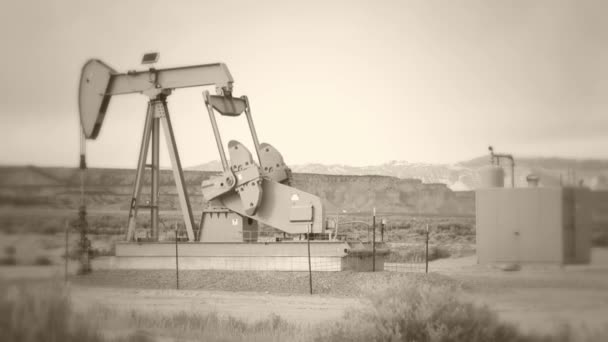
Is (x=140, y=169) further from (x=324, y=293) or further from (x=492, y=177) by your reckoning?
(x=492, y=177)

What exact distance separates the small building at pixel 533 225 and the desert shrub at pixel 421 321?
40.4 inches

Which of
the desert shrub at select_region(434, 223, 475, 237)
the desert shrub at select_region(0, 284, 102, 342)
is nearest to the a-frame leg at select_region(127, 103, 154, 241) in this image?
the desert shrub at select_region(0, 284, 102, 342)

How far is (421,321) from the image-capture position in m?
9.16

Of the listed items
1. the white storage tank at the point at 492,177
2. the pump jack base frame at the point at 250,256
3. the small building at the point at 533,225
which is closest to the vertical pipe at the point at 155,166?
the pump jack base frame at the point at 250,256

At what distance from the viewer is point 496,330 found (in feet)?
28.8

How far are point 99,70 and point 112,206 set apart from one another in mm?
34758

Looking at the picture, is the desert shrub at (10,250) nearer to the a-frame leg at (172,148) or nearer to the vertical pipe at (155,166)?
the a-frame leg at (172,148)

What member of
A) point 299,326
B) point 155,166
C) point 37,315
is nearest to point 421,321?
point 299,326

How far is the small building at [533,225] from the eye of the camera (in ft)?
28.8

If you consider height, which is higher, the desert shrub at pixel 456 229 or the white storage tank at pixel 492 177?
the white storage tank at pixel 492 177

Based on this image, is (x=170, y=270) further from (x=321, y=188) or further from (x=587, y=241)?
(x=321, y=188)

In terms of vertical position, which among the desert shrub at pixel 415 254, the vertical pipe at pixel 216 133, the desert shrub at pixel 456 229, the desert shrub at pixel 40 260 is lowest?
the desert shrub at pixel 415 254

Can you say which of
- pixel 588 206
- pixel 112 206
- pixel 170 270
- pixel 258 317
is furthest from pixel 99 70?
pixel 112 206

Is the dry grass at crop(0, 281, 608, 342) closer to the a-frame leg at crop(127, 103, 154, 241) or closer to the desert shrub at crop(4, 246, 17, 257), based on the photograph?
the desert shrub at crop(4, 246, 17, 257)
